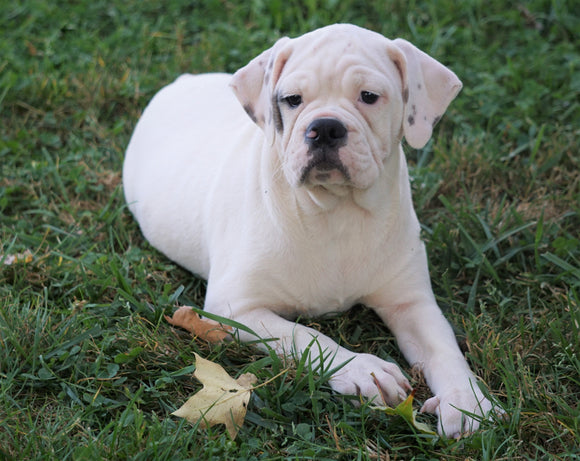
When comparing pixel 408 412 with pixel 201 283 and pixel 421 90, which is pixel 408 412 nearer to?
pixel 421 90

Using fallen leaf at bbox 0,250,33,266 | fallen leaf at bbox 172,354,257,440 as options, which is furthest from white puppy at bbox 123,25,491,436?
fallen leaf at bbox 0,250,33,266

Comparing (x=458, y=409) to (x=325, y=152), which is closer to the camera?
(x=458, y=409)

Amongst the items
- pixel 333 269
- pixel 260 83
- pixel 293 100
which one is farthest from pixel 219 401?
pixel 260 83

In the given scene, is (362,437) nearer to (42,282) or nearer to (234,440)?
(234,440)

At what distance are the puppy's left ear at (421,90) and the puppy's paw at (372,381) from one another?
3.00 feet

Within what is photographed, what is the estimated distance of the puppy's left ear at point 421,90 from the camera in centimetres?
337

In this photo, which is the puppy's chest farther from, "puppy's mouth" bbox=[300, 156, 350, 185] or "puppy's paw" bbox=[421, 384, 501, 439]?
"puppy's paw" bbox=[421, 384, 501, 439]

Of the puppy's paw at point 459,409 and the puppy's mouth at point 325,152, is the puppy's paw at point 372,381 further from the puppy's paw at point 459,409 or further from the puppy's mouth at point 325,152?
the puppy's mouth at point 325,152

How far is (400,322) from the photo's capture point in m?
3.68

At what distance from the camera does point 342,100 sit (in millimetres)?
3256

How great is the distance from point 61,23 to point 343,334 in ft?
13.3

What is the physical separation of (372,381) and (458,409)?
0.35 metres

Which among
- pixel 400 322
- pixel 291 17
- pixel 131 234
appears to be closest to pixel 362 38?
pixel 400 322

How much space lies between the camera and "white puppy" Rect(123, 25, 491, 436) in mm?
3225
